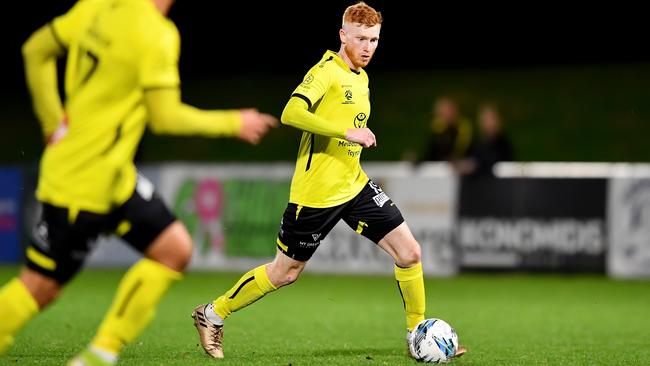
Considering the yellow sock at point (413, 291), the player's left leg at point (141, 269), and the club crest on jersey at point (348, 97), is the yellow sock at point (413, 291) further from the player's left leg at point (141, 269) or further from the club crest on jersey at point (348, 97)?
the player's left leg at point (141, 269)

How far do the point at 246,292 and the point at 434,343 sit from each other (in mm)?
1350

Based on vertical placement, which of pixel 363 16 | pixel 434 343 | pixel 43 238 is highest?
pixel 363 16

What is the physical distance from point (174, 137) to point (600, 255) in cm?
1172

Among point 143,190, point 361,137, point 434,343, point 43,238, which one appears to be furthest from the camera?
point 434,343

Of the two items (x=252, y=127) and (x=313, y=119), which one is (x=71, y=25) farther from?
(x=313, y=119)

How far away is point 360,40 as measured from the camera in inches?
291

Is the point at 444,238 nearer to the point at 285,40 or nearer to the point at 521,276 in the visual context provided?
the point at 521,276

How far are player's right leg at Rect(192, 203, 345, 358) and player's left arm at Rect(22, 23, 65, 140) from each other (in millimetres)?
2435

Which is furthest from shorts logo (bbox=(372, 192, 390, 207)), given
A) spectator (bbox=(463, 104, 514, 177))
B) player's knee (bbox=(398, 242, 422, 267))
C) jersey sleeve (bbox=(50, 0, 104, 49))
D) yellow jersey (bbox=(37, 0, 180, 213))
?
spectator (bbox=(463, 104, 514, 177))

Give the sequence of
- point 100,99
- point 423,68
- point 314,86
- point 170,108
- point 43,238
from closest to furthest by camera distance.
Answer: point 170,108, point 100,99, point 43,238, point 314,86, point 423,68

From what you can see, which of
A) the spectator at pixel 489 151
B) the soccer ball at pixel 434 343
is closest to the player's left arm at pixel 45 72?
the soccer ball at pixel 434 343

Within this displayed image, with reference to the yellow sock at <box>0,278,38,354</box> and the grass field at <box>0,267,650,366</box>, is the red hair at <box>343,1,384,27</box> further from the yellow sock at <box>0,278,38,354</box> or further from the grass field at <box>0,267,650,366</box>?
the yellow sock at <box>0,278,38,354</box>

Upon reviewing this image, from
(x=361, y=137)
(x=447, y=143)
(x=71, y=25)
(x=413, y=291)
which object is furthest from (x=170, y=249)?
(x=447, y=143)

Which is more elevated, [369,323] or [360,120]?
[360,120]
